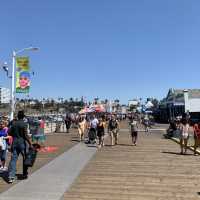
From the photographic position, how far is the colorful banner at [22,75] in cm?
2998

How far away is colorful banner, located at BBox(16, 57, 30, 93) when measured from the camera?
98.4 ft

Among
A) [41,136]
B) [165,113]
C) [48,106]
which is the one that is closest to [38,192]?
[41,136]

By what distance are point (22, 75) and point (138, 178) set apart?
1932cm

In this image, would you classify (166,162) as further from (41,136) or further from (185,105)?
(185,105)

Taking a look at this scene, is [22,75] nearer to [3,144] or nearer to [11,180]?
[3,144]

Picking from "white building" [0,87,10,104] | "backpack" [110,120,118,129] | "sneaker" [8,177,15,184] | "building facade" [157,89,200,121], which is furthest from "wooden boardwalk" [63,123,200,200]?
"building facade" [157,89,200,121]

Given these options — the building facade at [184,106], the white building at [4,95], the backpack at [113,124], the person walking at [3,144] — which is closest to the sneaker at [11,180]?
the person walking at [3,144]

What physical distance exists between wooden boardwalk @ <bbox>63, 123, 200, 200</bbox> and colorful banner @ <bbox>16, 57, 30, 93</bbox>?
13.6 metres

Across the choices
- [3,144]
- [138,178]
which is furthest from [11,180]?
[138,178]

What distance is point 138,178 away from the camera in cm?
1223

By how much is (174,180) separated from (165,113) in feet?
237

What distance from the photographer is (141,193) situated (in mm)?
10133

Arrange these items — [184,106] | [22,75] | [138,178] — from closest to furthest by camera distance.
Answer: [138,178], [22,75], [184,106]

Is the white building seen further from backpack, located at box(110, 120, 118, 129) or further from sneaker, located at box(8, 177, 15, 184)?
sneaker, located at box(8, 177, 15, 184)
